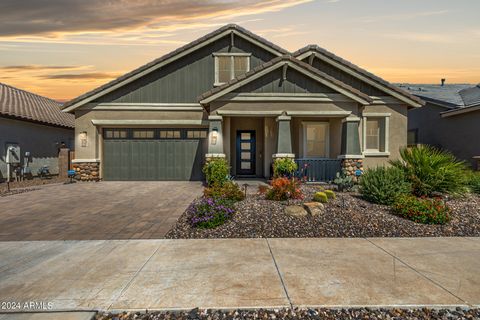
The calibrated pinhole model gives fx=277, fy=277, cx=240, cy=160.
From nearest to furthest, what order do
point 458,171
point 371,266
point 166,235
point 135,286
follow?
1. point 135,286
2. point 371,266
3. point 166,235
4. point 458,171

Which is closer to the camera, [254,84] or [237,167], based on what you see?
[254,84]

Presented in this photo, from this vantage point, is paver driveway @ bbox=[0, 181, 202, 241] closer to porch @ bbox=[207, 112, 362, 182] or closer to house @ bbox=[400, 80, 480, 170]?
porch @ bbox=[207, 112, 362, 182]

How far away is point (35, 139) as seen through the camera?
17.9 m

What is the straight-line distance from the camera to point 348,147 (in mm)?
12586

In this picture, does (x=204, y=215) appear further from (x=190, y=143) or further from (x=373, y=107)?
(x=373, y=107)

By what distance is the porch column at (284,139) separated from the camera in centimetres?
1239

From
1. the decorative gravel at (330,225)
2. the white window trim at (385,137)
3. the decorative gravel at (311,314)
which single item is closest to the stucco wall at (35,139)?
the decorative gravel at (330,225)

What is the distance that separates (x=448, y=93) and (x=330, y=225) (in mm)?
20375

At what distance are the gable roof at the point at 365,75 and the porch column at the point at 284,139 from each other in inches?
171

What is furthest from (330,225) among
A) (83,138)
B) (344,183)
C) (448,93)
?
(448,93)

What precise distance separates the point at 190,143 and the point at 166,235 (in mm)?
9336

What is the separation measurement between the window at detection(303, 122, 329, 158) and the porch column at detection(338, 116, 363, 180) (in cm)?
163

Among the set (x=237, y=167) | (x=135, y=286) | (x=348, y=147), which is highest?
(x=348, y=147)

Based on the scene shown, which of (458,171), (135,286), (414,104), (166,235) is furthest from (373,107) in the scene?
(135,286)
